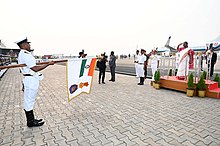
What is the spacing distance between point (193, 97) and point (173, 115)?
2345 mm

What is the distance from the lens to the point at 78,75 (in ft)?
12.9

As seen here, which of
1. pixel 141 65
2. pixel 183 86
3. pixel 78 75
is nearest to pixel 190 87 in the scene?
pixel 183 86

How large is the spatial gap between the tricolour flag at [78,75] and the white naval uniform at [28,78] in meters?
0.79

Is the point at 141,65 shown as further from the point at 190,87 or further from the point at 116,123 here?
the point at 116,123

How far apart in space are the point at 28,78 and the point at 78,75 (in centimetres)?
123

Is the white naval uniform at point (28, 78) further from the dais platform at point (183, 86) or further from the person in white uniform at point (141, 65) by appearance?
the person in white uniform at point (141, 65)

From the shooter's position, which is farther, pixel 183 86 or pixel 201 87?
pixel 183 86

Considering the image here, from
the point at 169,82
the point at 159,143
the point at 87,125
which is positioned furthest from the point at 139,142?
the point at 169,82

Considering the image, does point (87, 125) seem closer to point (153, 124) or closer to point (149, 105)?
point (153, 124)

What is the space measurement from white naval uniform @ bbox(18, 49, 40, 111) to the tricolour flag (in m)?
0.79

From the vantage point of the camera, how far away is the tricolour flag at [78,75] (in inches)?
146

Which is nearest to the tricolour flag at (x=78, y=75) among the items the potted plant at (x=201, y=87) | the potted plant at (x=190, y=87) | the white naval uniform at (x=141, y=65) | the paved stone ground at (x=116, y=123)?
the paved stone ground at (x=116, y=123)

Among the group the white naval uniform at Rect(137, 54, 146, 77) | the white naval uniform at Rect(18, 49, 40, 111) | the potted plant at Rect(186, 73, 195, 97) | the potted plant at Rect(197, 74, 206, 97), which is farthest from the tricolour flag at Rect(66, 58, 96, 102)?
the white naval uniform at Rect(137, 54, 146, 77)

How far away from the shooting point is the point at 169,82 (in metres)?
6.83
